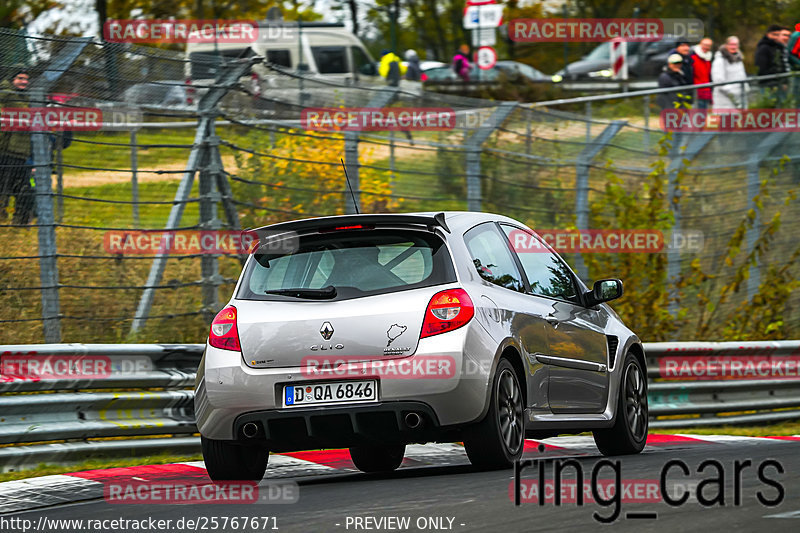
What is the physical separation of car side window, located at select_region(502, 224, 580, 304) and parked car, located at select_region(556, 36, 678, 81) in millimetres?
36598

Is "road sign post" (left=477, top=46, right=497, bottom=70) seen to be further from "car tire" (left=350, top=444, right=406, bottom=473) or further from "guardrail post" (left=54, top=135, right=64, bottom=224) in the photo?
"car tire" (left=350, top=444, right=406, bottom=473)

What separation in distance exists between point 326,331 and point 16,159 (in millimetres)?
3966

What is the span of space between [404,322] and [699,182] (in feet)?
33.5

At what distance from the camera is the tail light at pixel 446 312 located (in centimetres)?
788

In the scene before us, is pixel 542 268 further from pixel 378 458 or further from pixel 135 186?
pixel 135 186

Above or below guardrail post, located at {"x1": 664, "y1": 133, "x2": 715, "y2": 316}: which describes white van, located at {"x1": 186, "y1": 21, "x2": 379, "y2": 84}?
above

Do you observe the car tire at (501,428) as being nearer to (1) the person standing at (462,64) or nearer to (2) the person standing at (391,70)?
(2) the person standing at (391,70)

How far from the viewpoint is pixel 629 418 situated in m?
10.1

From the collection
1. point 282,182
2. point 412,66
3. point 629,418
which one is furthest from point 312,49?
point 629,418

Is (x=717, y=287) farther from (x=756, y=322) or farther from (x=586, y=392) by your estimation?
(x=586, y=392)

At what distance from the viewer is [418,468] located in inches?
365

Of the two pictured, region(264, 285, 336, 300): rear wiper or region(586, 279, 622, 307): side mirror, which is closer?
region(264, 285, 336, 300): rear wiper

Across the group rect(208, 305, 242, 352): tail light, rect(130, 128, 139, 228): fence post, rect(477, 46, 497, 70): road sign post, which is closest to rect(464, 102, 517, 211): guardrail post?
rect(130, 128, 139, 228): fence post

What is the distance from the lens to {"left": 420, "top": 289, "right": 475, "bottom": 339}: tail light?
7.88 meters
